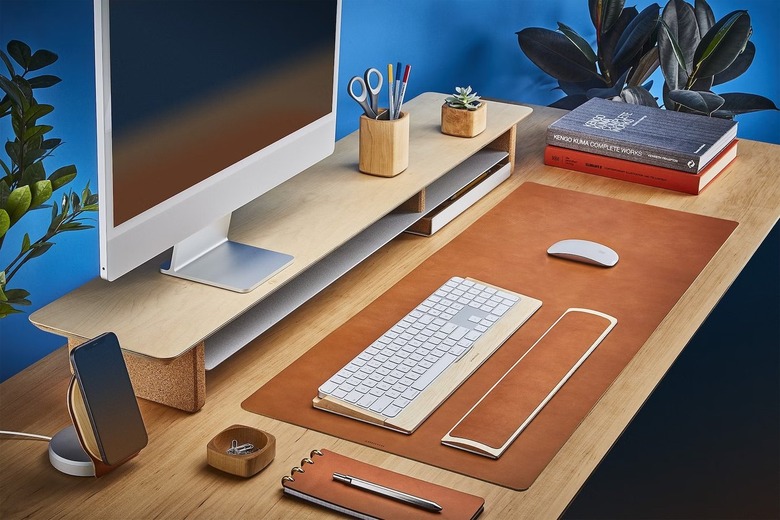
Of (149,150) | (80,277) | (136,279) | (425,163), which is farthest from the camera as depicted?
(425,163)

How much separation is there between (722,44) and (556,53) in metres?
0.56

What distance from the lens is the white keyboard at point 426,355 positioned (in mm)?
1356

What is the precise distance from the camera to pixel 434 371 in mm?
1436

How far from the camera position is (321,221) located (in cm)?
169

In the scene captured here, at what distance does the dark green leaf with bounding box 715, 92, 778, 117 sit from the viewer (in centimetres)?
295

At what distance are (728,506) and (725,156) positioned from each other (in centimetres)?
76

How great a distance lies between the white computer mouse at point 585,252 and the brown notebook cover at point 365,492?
28.2 inches

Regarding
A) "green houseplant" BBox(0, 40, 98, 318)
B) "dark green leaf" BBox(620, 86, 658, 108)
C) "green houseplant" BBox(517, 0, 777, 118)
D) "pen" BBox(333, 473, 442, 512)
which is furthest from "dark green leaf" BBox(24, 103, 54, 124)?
"dark green leaf" BBox(620, 86, 658, 108)

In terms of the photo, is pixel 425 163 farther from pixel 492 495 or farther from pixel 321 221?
pixel 492 495

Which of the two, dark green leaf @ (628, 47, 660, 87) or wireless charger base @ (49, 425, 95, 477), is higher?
dark green leaf @ (628, 47, 660, 87)

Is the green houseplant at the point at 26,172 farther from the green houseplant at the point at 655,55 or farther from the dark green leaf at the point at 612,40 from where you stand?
the dark green leaf at the point at 612,40

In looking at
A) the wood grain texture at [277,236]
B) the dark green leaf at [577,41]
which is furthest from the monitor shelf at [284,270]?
the dark green leaf at [577,41]

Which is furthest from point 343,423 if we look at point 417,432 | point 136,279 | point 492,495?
point 136,279

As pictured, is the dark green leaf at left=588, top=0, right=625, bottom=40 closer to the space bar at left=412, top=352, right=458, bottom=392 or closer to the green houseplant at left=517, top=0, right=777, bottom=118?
the green houseplant at left=517, top=0, right=777, bottom=118
